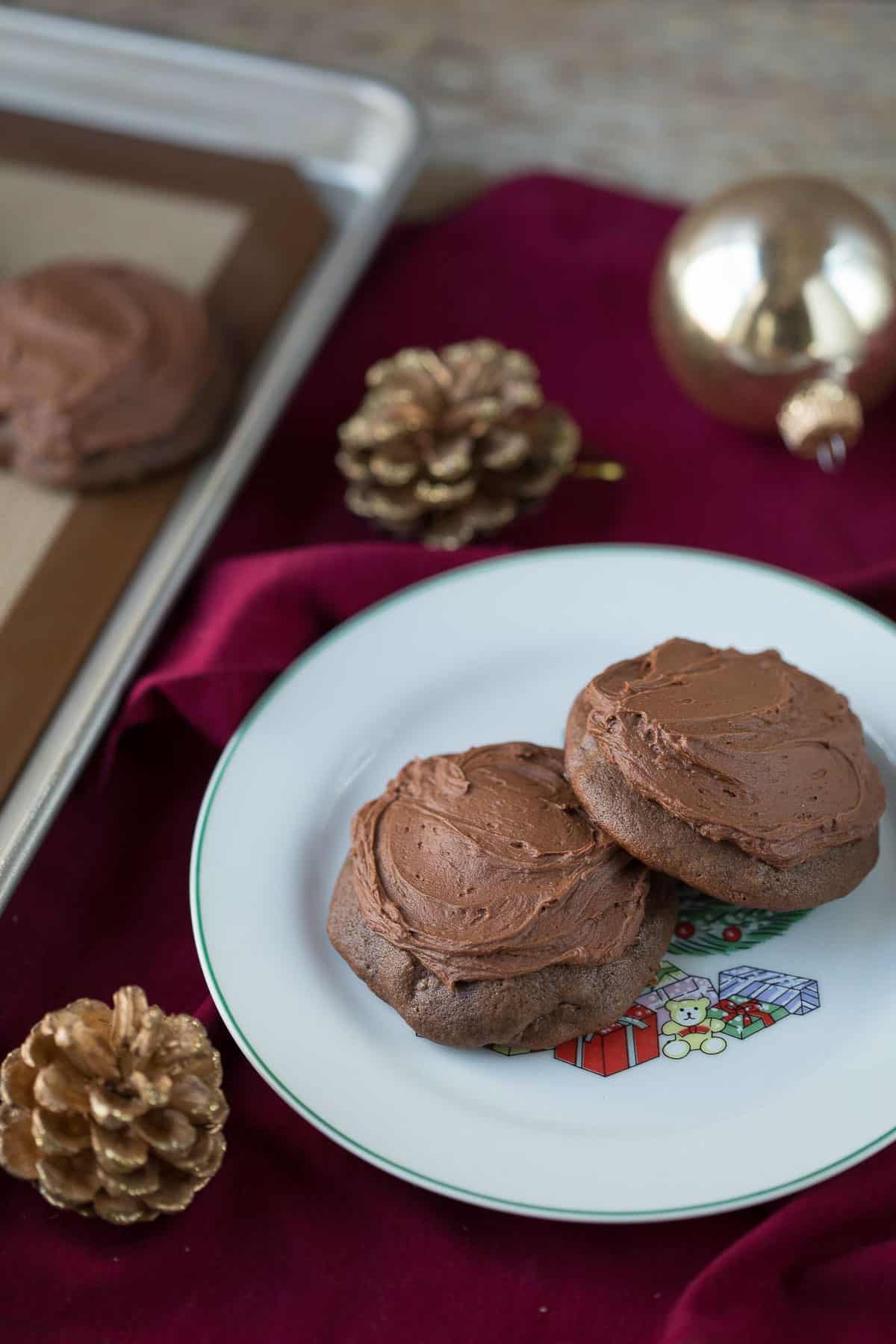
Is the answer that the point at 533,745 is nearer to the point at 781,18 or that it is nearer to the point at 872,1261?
the point at 872,1261

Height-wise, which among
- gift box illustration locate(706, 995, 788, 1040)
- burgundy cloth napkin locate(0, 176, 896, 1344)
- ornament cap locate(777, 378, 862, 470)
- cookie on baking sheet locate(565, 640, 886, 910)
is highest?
ornament cap locate(777, 378, 862, 470)

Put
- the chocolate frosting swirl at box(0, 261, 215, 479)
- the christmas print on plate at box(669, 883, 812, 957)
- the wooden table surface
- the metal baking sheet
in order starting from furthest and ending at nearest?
the wooden table surface < the metal baking sheet < the chocolate frosting swirl at box(0, 261, 215, 479) < the christmas print on plate at box(669, 883, 812, 957)

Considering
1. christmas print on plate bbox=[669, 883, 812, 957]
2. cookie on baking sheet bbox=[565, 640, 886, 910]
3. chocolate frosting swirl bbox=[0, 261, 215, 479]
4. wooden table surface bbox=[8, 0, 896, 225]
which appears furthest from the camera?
wooden table surface bbox=[8, 0, 896, 225]

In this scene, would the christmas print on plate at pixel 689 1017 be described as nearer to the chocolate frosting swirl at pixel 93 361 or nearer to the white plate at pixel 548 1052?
the white plate at pixel 548 1052

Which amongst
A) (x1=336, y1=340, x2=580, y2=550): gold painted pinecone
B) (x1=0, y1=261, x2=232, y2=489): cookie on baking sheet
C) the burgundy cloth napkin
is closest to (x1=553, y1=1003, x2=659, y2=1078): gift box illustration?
the burgundy cloth napkin

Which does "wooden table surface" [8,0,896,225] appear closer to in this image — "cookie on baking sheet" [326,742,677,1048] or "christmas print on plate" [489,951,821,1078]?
"cookie on baking sheet" [326,742,677,1048]

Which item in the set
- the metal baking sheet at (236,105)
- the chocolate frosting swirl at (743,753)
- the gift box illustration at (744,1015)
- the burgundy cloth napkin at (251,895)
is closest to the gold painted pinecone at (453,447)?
the burgundy cloth napkin at (251,895)

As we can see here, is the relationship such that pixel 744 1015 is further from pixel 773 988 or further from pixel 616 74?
pixel 616 74
